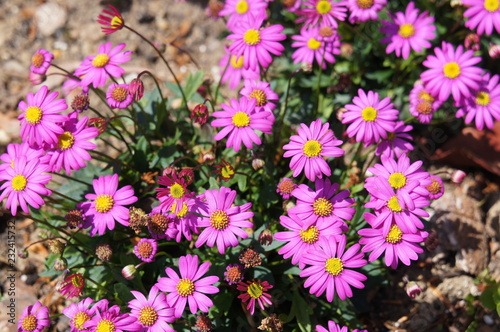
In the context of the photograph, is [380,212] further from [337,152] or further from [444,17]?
[444,17]

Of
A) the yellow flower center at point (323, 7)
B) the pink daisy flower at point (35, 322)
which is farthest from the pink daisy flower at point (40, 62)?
the yellow flower center at point (323, 7)

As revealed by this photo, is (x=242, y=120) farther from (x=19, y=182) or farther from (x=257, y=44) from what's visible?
(x=19, y=182)

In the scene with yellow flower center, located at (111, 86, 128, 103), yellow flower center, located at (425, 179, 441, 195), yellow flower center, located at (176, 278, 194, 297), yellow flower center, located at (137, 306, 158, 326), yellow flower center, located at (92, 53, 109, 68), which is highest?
yellow flower center, located at (92, 53, 109, 68)

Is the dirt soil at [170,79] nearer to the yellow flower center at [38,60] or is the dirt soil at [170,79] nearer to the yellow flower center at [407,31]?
the yellow flower center at [38,60]

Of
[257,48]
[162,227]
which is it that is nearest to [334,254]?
[162,227]

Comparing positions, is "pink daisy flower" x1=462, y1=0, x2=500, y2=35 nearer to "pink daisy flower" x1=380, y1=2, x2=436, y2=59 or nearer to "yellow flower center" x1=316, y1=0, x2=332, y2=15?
"pink daisy flower" x1=380, y1=2, x2=436, y2=59

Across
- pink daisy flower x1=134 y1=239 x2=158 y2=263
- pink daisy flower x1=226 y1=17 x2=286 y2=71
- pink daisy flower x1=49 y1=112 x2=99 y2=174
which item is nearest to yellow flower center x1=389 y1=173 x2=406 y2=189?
pink daisy flower x1=226 y1=17 x2=286 y2=71

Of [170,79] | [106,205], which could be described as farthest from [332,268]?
[170,79]
